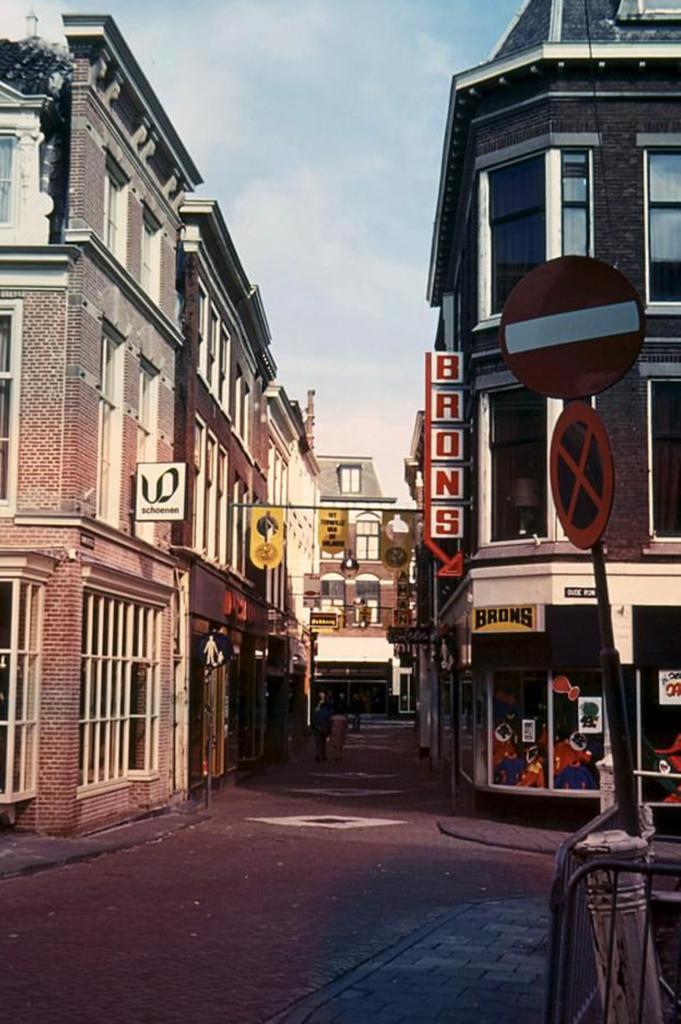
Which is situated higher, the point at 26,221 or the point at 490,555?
the point at 26,221

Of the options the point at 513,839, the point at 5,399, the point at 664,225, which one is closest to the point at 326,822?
the point at 513,839

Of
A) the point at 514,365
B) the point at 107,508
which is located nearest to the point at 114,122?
the point at 107,508

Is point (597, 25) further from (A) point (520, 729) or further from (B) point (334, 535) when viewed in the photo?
(B) point (334, 535)

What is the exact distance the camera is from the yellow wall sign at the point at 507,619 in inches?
822

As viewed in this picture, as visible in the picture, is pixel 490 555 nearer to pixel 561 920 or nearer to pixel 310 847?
pixel 310 847

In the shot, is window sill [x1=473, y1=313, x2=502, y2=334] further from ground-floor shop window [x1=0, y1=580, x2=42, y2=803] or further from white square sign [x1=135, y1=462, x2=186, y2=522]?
ground-floor shop window [x1=0, y1=580, x2=42, y2=803]

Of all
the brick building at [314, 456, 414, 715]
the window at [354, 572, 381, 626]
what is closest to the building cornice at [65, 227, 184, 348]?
the brick building at [314, 456, 414, 715]

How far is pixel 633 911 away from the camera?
5.20 m

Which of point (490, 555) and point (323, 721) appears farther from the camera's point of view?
point (323, 721)

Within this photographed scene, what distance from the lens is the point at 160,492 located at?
71.3ft

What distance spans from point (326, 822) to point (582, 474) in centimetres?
1719

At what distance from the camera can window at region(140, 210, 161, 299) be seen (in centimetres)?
2369

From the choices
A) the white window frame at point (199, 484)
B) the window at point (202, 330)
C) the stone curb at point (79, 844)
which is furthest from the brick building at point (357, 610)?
the stone curb at point (79, 844)

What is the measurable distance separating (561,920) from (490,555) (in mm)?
16624
